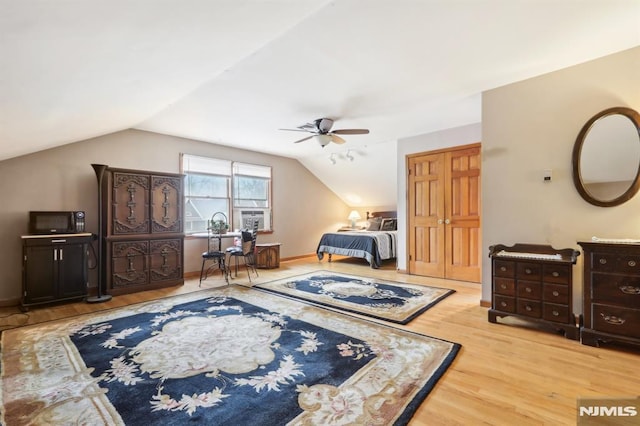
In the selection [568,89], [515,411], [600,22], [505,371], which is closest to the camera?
[515,411]

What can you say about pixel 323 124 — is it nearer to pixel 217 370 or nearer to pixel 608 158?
pixel 608 158

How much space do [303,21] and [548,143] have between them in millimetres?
2927

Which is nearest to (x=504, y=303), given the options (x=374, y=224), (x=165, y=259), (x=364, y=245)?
(x=364, y=245)

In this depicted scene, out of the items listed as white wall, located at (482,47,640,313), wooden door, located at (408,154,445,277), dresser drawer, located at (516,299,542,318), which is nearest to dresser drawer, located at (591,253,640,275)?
white wall, located at (482,47,640,313)

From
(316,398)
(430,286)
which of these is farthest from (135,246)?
(430,286)

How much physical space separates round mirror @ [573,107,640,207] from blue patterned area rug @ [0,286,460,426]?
7.19 feet

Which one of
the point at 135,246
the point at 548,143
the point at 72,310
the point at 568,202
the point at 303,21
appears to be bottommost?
the point at 72,310

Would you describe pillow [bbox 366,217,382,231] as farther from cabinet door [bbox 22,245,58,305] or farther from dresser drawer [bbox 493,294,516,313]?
cabinet door [bbox 22,245,58,305]

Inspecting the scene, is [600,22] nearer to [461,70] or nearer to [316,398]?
[461,70]

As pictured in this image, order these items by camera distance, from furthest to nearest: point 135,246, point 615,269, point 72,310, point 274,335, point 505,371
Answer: point 135,246, point 72,310, point 274,335, point 615,269, point 505,371

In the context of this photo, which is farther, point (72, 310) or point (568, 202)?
point (72, 310)

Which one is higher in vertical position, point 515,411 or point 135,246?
point 135,246

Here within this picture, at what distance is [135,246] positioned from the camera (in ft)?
14.4

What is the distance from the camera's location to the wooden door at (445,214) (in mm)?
4863
